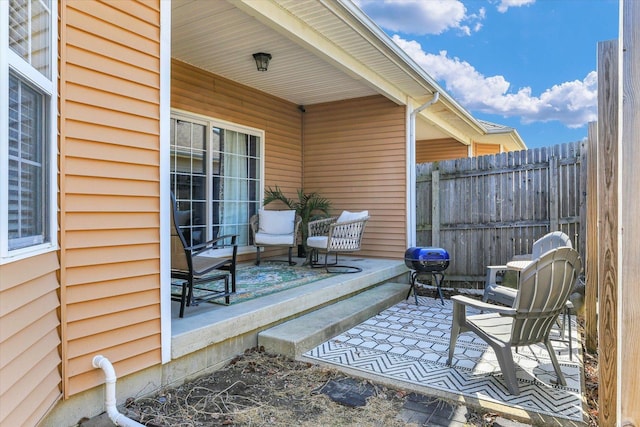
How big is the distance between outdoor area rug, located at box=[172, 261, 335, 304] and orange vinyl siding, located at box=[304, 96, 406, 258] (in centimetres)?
151

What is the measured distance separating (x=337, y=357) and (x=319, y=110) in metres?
4.95

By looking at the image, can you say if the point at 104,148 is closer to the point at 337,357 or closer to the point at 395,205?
the point at 337,357

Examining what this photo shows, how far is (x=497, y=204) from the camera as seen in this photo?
5.79 m

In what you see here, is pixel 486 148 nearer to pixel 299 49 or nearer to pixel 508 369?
pixel 299 49

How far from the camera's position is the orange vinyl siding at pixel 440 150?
1055 centimetres

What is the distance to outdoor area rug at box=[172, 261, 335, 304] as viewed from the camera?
12.7ft

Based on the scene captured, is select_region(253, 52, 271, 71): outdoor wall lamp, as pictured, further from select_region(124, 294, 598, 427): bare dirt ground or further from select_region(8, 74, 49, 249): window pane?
select_region(124, 294, 598, 427): bare dirt ground

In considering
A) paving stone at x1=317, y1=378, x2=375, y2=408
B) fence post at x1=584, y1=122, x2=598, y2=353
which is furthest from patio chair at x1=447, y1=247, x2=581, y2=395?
fence post at x1=584, y1=122, x2=598, y2=353

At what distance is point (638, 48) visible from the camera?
4.04ft

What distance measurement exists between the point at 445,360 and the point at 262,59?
3.92 m

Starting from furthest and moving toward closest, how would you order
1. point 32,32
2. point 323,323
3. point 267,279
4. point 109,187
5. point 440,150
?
point 440,150, point 267,279, point 323,323, point 109,187, point 32,32

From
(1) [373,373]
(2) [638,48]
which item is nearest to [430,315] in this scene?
(1) [373,373]

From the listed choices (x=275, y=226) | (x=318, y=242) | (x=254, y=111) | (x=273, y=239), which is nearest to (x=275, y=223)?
(x=275, y=226)

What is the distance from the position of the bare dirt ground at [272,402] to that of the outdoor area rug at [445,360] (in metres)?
0.15
